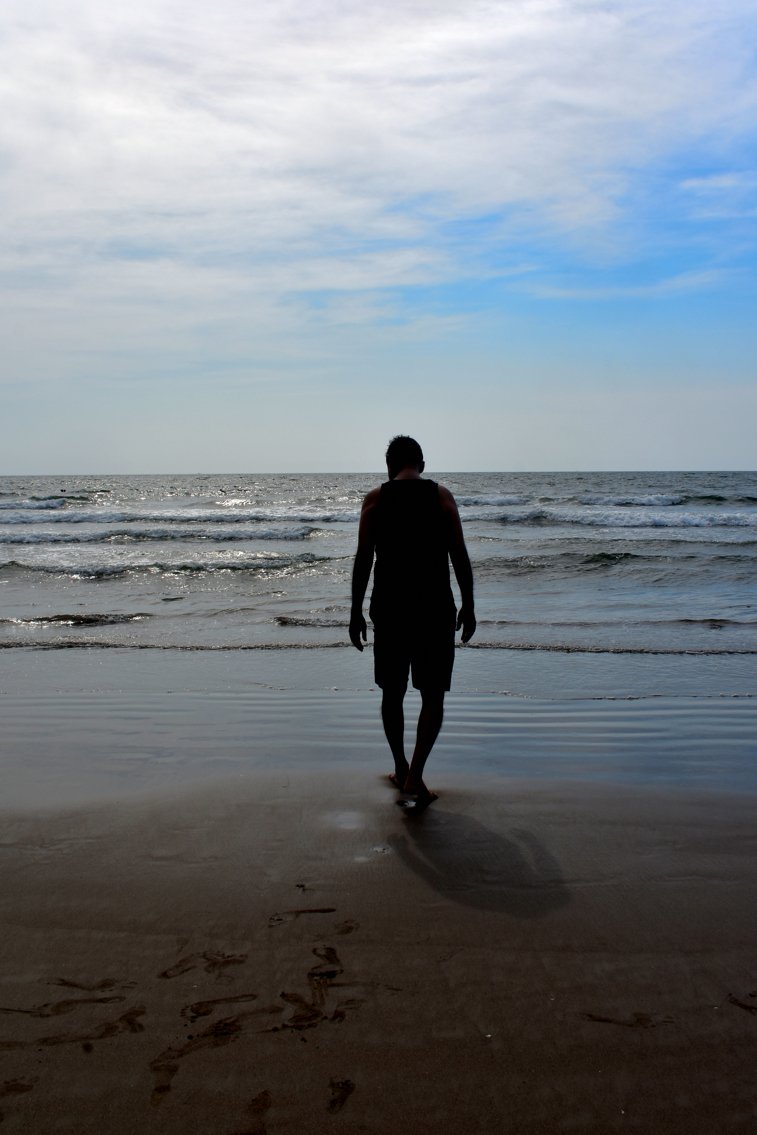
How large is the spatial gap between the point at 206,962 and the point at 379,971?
0.50 metres

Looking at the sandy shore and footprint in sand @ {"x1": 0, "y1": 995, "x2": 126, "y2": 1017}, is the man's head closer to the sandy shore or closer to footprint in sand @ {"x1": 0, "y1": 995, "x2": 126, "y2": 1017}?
the sandy shore

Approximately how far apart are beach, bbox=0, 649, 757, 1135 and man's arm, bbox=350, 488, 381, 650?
2.57 feet

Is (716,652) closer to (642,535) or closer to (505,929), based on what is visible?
(505,929)

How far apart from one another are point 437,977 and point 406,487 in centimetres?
227

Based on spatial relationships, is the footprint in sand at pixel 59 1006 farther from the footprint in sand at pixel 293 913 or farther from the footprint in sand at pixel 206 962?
the footprint in sand at pixel 293 913

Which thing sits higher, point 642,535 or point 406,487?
point 406,487

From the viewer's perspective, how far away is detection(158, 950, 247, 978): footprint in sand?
2.56 m

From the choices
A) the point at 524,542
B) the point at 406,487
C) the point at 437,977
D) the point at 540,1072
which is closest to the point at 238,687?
the point at 406,487

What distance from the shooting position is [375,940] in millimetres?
2752

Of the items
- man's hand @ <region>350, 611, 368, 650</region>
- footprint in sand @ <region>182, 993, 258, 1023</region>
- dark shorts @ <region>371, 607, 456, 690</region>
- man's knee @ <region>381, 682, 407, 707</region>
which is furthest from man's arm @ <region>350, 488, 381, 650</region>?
footprint in sand @ <region>182, 993, 258, 1023</region>

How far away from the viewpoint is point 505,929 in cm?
284

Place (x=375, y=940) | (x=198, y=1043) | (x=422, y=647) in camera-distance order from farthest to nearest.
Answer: (x=422, y=647), (x=375, y=940), (x=198, y=1043)

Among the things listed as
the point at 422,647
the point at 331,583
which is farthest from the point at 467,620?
the point at 331,583

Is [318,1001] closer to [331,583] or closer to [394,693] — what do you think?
[394,693]
